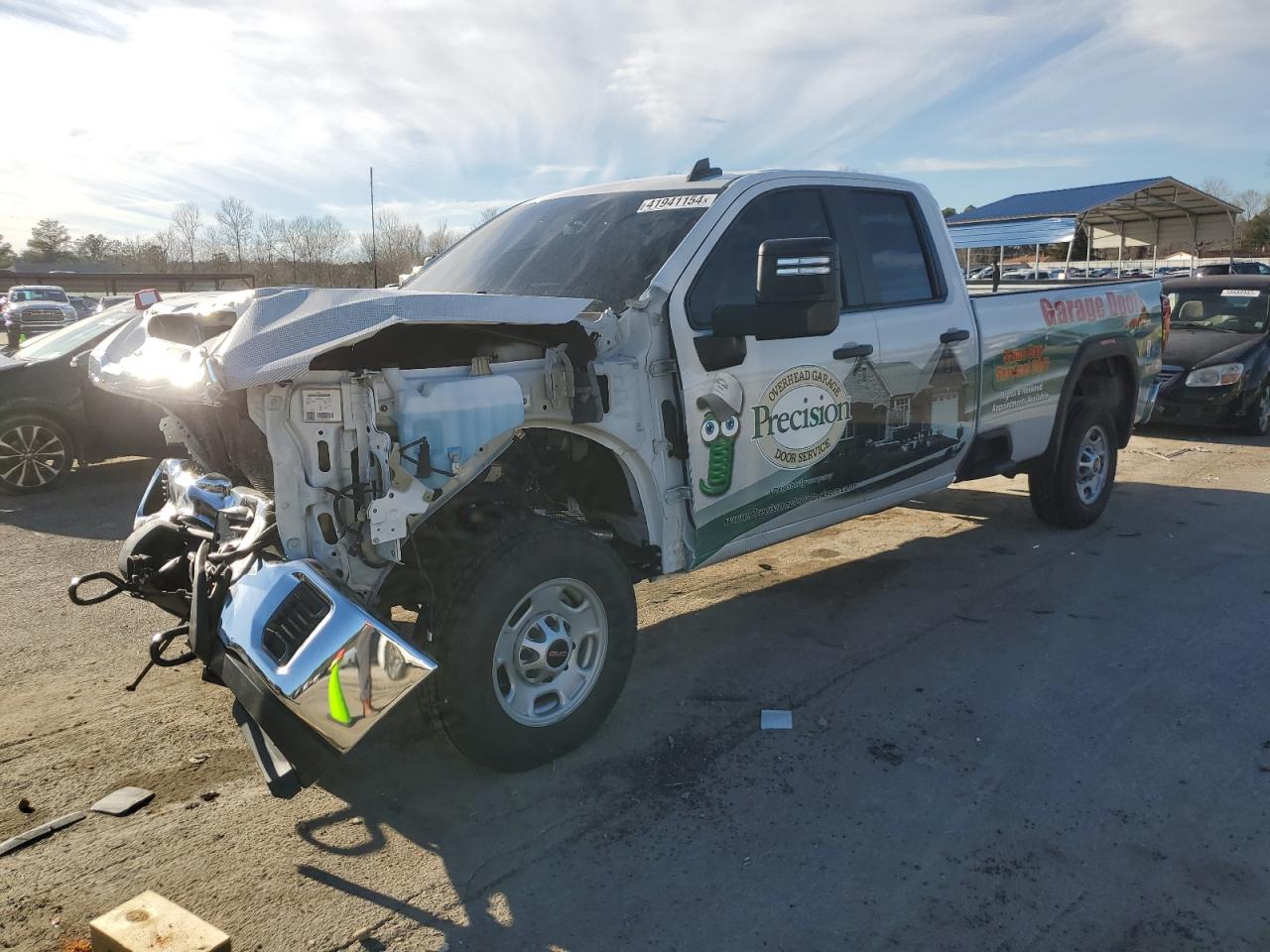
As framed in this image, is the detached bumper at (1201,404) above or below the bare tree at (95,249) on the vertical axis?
below

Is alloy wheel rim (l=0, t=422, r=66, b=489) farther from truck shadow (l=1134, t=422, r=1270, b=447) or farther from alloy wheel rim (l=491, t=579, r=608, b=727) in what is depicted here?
truck shadow (l=1134, t=422, r=1270, b=447)

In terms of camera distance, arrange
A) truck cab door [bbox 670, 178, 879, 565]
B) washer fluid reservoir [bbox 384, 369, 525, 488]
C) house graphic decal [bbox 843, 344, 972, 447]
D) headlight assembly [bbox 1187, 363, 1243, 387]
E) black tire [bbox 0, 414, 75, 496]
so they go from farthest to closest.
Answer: headlight assembly [bbox 1187, 363, 1243, 387], black tire [bbox 0, 414, 75, 496], house graphic decal [bbox 843, 344, 972, 447], truck cab door [bbox 670, 178, 879, 565], washer fluid reservoir [bbox 384, 369, 525, 488]

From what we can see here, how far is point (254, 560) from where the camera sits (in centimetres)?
307

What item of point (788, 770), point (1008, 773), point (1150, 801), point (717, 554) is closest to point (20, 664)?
point (717, 554)

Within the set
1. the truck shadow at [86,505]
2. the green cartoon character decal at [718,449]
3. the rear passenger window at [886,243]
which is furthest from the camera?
the truck shadow at [86,505]

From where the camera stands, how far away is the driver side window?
12.9 feet

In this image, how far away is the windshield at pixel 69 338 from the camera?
8.64 metres

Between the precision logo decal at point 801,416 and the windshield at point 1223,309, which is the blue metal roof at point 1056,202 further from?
the precision logo decal at point 801,416

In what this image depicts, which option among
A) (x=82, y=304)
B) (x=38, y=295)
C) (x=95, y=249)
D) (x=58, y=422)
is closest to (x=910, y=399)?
(x=58, y=422)

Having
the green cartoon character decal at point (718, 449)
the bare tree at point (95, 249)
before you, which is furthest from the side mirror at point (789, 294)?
the bare tree at point (95, 249)

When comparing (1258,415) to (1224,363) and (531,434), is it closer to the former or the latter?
(1224,363)

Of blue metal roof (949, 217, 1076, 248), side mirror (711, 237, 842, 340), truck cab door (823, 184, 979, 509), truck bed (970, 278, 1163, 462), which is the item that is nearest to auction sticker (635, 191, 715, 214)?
side mirror (711, 237, 842, 340)

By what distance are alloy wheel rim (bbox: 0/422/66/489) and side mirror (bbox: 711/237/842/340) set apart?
22.7ft

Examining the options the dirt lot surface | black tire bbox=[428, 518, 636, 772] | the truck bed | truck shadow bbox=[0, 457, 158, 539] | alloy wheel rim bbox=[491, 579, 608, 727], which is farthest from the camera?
truck shadow bbox=[0, 457, 158, 539]
